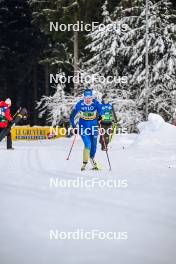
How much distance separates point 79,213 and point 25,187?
2.33 m

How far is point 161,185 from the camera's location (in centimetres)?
852

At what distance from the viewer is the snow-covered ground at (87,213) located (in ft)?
15.1

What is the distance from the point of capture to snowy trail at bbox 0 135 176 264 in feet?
15.1

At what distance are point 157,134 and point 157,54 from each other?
1251cm

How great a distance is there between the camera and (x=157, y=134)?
53.7ft
